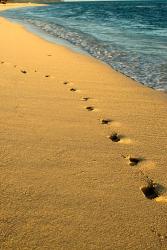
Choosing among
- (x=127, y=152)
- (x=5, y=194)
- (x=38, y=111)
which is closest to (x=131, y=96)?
(x=38, y=111)

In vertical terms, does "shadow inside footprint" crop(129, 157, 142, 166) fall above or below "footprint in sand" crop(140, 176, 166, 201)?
below

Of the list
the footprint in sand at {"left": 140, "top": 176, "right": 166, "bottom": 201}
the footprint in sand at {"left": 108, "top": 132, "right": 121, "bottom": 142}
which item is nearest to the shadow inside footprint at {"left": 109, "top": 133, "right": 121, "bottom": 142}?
the footprint in sand at {"left": 108, "top": 132, "right": 121, "bottom": 142}

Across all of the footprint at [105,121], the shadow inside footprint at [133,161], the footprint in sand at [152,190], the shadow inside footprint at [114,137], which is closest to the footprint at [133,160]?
the shadow inside footprint at [133,161]

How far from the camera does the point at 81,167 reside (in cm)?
380

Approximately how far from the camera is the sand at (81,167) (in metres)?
2.76

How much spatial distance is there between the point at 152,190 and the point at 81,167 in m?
0.80

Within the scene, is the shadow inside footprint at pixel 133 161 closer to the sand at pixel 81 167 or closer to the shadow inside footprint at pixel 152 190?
the sand at pixel 81 167

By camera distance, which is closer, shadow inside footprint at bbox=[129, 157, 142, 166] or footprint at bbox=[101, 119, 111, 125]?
shadow inside footprint at bbox=[129, 157, 142, 166]

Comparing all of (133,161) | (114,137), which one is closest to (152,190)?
(133,161)

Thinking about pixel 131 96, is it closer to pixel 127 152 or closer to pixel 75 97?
pixel 75 97

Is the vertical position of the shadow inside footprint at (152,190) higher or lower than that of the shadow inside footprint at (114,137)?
higher

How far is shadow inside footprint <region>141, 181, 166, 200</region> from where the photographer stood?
3.36 m

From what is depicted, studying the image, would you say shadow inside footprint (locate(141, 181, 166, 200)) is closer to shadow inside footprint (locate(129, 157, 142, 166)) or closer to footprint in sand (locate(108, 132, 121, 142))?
shadow inside footprint (locate(129, 157, 142, 166))

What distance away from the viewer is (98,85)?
7703 mm
